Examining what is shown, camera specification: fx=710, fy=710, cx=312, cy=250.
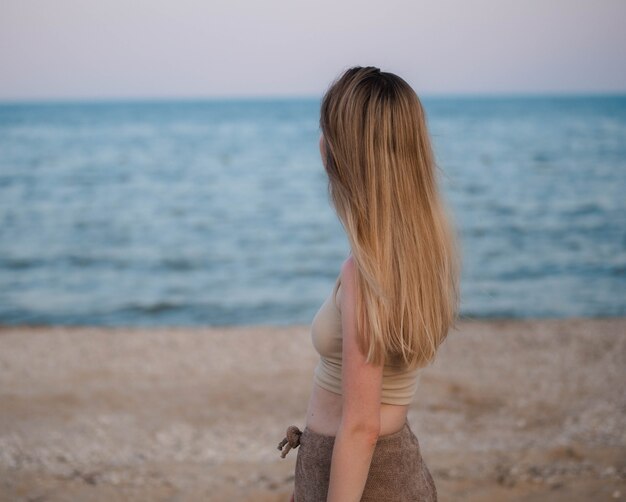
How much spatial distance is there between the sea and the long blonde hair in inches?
7.7

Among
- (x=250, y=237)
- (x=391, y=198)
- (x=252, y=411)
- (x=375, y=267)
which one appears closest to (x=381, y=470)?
(x=375, y=267)

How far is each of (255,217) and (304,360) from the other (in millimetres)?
14018

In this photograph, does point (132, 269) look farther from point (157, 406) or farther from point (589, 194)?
point (589, 194)

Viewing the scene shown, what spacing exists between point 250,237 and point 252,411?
40.3 feet

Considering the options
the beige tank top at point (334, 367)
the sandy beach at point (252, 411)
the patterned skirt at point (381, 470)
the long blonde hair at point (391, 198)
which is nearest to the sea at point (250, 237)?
the long blonde hair at point (391, 198)

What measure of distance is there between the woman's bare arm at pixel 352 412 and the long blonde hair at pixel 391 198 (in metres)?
0.05

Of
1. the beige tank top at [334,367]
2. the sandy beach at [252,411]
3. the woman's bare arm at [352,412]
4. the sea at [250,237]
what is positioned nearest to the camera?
the woman's bare arm at [352,412]

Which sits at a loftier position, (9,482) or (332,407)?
(332,407)

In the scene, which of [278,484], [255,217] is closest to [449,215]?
[278,484]

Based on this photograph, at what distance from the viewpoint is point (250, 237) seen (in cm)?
1895

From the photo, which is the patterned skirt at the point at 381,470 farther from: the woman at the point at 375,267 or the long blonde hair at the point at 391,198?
the long blonde hair at the point at 391,198

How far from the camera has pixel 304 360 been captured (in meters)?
8.55

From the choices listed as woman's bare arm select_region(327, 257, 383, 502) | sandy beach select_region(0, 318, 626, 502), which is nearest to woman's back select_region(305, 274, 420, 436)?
woman's bare arm select_region(327, 257, 383, 502)

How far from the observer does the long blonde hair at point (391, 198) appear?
183 cm
